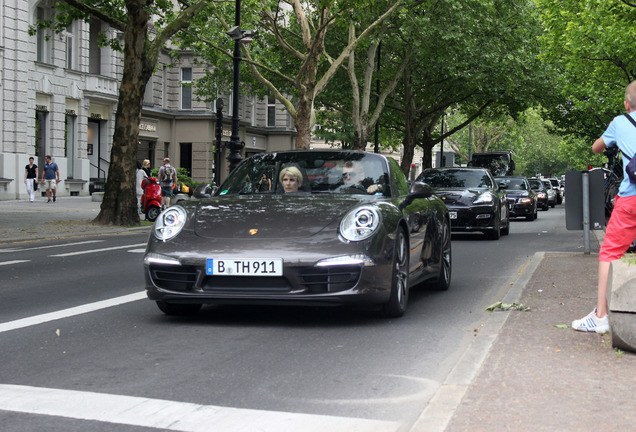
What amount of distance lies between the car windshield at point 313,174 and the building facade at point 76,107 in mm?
19014

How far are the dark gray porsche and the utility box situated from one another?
5213 millimetres

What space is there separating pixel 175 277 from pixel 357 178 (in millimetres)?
1967

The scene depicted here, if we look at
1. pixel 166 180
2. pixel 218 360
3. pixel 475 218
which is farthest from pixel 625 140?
pixel 166 180

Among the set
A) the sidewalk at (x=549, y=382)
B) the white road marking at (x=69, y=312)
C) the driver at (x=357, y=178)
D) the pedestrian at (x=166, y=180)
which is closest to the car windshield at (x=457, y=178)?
the pedestrian at (x=166, y=180)

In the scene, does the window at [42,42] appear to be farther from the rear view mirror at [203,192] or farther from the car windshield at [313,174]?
the car windshield at [313,174]

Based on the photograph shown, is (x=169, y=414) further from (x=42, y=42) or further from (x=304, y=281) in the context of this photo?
(x=42, y=42)

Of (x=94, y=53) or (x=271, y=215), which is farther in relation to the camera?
(x=94, y=53)

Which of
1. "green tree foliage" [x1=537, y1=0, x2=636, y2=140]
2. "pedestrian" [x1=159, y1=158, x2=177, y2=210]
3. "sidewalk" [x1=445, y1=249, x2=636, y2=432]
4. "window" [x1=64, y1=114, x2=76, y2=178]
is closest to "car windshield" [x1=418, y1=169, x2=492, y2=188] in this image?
"green tree foliage" [x1=537, y1=0, x2=636, y2=140]

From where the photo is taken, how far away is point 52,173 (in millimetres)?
32438

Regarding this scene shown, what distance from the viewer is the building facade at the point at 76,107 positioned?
32.8 m

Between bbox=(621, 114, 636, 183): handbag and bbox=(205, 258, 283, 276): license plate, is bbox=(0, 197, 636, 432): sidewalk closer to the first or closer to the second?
bbox=(621, 114, 636, 183): handbag

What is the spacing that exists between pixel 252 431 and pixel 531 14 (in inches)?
1642

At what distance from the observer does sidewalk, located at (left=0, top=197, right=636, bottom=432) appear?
158 inches

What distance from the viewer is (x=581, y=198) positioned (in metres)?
12.4
